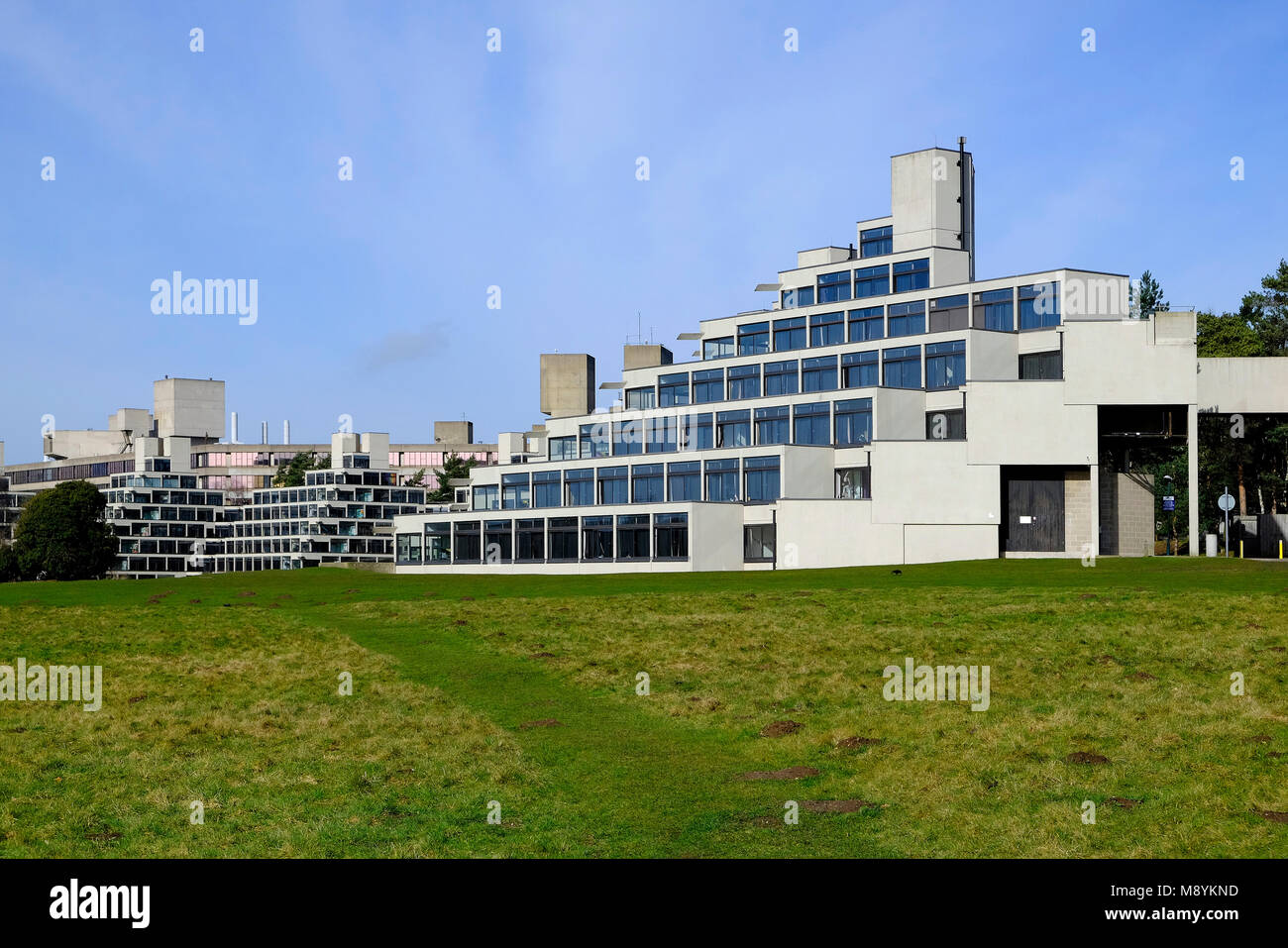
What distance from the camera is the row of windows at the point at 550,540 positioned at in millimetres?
95125

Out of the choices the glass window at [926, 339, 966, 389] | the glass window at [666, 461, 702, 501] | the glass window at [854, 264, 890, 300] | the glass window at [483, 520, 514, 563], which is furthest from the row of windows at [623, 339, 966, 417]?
the glass window at [483, 520, 514, 563]

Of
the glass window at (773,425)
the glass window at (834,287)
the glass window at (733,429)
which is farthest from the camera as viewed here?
the glass window at (834,287)

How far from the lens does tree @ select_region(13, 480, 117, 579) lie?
6004 inches

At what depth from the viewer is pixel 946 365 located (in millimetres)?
92562

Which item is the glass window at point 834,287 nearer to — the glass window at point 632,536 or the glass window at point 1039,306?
the glass window at point 1039,306

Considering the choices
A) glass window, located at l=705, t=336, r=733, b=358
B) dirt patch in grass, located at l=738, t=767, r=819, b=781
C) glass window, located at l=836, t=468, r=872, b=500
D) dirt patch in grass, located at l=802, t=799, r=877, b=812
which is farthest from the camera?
glass window, located at l=705, t=336, r=733, b=358

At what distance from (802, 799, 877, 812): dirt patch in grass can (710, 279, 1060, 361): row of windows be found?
7483 cm

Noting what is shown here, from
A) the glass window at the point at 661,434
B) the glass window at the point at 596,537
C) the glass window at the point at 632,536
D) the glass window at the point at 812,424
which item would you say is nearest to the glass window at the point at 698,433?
the glass window at the point at 661,434

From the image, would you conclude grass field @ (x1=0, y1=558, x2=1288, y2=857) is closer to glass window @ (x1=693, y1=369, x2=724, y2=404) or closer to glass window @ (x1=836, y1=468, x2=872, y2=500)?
glass window @ (x1=836, y1=468, x2=872, y2=500)

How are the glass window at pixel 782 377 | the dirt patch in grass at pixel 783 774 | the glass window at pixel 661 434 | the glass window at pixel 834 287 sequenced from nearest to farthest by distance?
the dirt patch in grass at pixel 783 774 → the glass window at pixel 782 377 → the glass window at pixel 834 287 → the glass window at pixel 661 434

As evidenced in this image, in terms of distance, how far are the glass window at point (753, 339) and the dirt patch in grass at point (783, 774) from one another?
8576 cm
